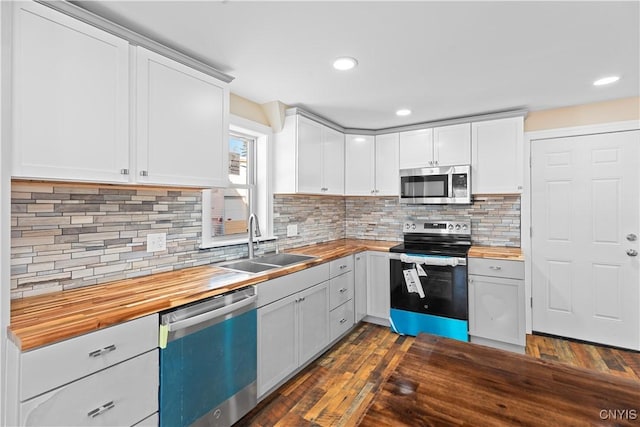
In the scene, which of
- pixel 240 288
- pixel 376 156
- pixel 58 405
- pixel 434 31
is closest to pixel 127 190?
pixel 240 288

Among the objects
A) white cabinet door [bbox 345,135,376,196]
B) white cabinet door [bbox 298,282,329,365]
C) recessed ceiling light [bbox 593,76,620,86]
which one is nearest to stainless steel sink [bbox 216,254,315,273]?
white cabinet door [bbox 298,282,329,365]

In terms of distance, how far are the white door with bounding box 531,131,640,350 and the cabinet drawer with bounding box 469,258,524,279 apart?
647mm

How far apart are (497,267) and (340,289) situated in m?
1.48

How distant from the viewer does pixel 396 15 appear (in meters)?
1.55

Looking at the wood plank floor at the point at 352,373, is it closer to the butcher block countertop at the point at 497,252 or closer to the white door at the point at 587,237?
→ the white door at the point at 587,237

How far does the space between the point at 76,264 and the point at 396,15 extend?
2.14 m

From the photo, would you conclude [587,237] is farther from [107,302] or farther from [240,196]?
[107,302]

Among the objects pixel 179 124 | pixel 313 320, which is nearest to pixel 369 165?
pixel 313 320

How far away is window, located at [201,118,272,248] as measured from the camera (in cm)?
250

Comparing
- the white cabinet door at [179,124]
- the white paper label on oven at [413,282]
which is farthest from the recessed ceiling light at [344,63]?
the white paper label on oven at [413,282]

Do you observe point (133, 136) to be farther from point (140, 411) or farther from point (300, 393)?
point (300, 393)

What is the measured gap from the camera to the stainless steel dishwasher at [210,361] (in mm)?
1503

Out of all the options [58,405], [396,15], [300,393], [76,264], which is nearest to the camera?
[58,405]

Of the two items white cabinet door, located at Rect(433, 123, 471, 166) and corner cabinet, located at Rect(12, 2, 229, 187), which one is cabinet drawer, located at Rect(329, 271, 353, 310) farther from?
white cabinet door, located at Rect(433, 123, 471, 166)
